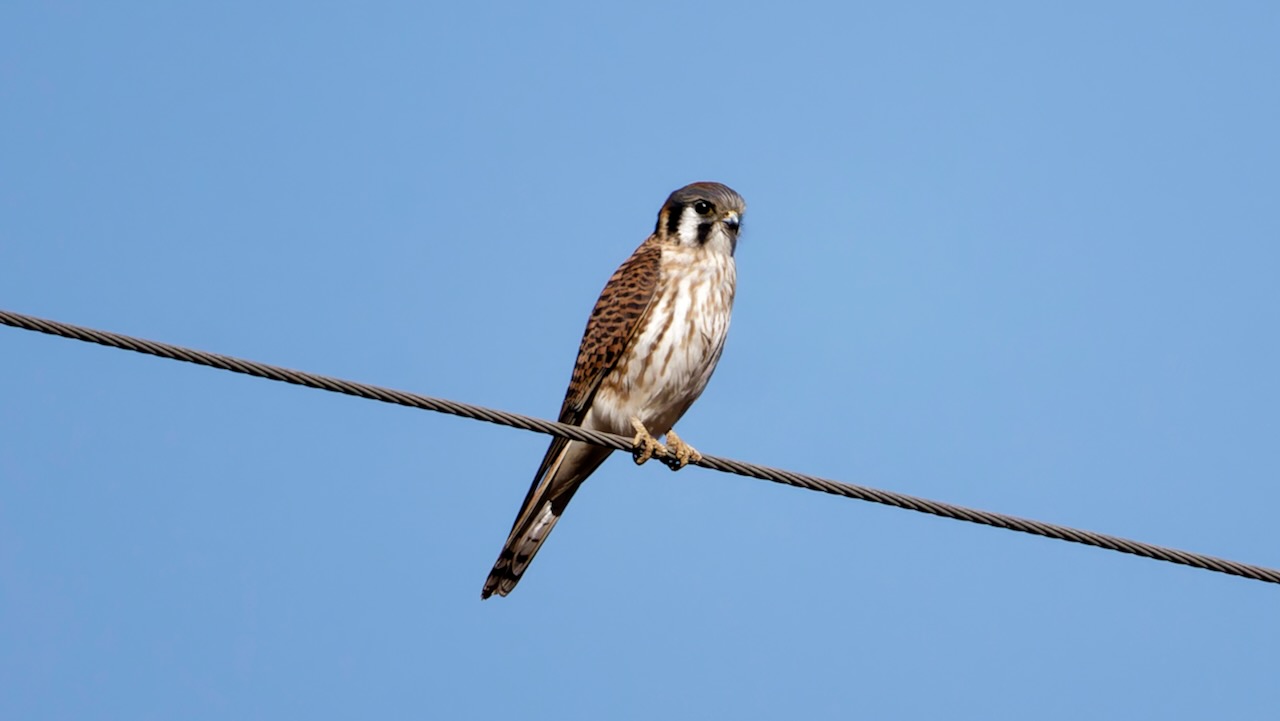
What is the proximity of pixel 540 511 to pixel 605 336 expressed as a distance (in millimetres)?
836

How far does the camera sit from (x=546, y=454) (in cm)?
642

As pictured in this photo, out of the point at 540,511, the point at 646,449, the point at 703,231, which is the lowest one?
the point at 540,511

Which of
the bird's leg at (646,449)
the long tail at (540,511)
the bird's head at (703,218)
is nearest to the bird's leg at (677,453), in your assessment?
the bird's leg at (646,449)

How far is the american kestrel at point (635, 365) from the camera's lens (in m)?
6.49

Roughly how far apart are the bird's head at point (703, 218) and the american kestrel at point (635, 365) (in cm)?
7

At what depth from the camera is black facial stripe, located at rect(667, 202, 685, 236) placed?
7.06 m

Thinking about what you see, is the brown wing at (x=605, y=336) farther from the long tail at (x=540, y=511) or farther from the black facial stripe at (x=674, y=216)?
the black facial stripe at (x=674, y=216)

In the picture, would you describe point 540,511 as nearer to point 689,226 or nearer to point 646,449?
point 646,449

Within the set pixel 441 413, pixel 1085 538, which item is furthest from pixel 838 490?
pixel 441 413

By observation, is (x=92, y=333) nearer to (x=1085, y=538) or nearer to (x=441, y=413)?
(x=441, y=413)

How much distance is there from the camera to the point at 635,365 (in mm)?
6512

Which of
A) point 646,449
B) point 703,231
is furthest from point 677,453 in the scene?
point 703,231

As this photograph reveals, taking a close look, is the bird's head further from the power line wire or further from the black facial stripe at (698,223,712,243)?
the power line wire

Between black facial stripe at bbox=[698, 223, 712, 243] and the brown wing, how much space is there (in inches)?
8.1
